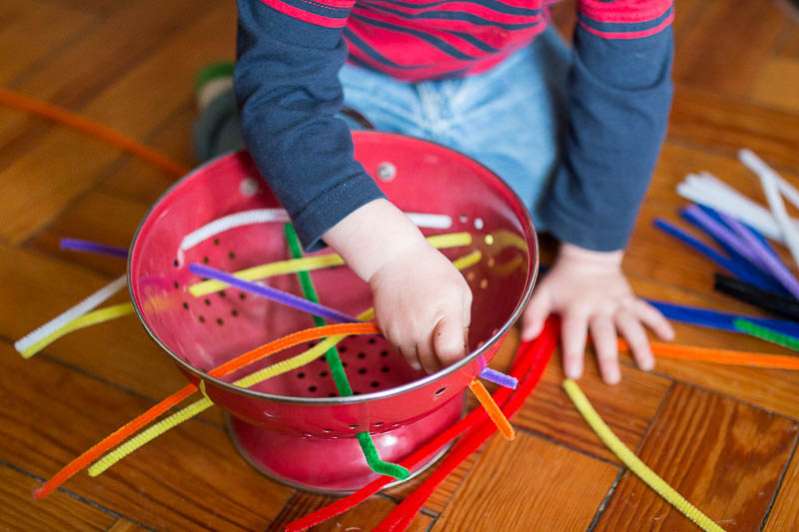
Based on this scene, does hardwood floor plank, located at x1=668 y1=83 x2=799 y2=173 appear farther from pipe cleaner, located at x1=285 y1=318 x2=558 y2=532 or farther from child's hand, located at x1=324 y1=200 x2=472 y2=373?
child's hand, located at x1=324 y1=200 x2=472 y2=373

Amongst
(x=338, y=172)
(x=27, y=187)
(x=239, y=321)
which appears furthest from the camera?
(x=27, y=187)

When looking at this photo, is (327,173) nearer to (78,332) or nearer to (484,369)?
(484,369)

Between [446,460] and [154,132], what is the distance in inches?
21.4

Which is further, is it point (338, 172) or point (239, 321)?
point (239, 321)

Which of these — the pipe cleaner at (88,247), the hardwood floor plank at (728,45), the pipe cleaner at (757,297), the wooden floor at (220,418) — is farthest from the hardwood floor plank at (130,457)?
the hardwood floor plank at (728,45)

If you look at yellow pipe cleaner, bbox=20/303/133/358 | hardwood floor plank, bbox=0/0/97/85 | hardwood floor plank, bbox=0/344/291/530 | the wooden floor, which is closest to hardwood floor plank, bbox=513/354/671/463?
the wooden floor

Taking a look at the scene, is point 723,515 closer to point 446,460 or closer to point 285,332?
point 446,460

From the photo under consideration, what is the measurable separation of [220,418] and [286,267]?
0.13 meters

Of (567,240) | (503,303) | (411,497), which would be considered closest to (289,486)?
(411,497)

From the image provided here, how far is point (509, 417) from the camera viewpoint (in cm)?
68

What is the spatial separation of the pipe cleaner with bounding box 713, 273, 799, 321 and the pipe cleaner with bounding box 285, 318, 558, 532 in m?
0.16

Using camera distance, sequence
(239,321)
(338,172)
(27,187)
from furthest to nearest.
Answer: (27,187) < (239,321) < (338,172)

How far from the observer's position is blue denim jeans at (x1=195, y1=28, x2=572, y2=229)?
821 mm

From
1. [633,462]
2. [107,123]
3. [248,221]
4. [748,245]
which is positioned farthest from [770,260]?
[107,123]
